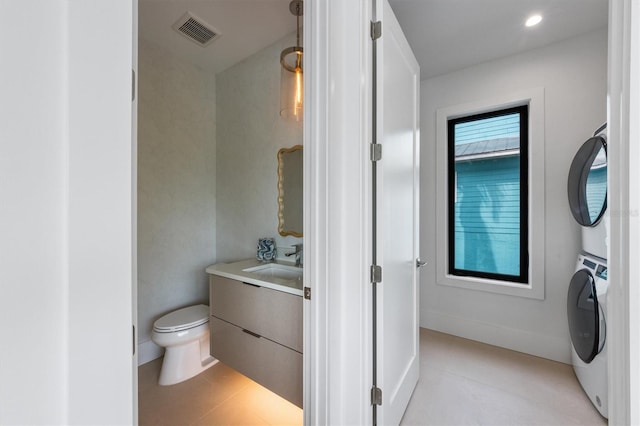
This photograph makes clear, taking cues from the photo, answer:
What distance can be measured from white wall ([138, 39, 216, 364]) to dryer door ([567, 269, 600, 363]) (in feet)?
9.19

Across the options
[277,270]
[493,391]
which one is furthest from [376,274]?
[493,391]

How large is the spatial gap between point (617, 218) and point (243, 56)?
103 inches

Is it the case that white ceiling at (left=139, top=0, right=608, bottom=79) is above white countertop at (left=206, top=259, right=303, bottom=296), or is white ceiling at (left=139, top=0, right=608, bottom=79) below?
above

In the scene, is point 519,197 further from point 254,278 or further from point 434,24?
point 254,278

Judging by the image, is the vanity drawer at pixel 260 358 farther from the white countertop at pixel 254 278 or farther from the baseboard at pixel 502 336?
the baseboard at pixel 502 336

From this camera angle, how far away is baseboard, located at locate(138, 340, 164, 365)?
6.94ft

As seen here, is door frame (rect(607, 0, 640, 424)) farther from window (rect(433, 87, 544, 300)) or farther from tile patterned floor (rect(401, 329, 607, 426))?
window (rect(433, 87, 544, 300))

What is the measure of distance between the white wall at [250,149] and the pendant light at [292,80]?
0.75 feet

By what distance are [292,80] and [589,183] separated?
2051 millimetres

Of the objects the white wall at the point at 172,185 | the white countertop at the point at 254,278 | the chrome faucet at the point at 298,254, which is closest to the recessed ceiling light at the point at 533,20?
the chrome faucet at the point at 298,254
